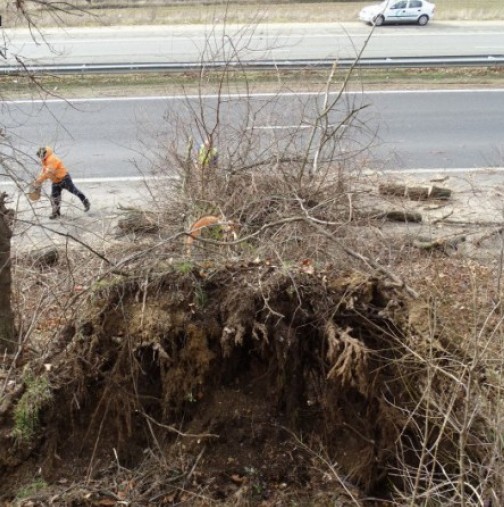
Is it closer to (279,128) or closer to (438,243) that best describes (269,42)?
(279,128)

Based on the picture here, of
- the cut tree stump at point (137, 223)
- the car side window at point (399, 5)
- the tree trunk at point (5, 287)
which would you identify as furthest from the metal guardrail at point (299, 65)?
the tree trunk at point (5, 287)

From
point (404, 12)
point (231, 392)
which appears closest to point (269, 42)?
point (404, 12)

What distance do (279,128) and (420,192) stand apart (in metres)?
2.92

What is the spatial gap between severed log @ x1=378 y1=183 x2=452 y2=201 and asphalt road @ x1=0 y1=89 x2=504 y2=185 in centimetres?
51

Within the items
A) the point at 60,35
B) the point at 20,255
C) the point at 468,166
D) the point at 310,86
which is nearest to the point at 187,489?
the point at 20,255

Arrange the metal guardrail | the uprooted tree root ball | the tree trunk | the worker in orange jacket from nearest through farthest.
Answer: the uprooted tree root ball, the tree trunk, the worker in orange jacket, the metal guardrail

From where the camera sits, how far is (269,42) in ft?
67.7

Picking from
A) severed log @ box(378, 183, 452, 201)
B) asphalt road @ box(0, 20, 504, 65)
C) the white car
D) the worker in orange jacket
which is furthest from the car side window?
the worker in orange jacket

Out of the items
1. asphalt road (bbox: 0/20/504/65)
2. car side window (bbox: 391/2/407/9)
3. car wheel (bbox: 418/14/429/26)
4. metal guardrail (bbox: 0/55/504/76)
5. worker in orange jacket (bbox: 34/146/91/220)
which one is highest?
car side window (bbox: 391/2/407/9)

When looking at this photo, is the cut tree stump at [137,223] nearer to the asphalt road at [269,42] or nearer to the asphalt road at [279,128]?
the asphalt road at [279,128]

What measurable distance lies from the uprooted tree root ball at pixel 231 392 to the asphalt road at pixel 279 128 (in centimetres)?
449

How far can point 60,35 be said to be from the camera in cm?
2248

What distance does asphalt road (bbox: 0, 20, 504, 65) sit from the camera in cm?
1947

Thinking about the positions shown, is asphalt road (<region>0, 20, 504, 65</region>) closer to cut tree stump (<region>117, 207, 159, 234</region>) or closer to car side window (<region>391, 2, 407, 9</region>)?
car side window (<region>391, 2, 407, 9</region>)
